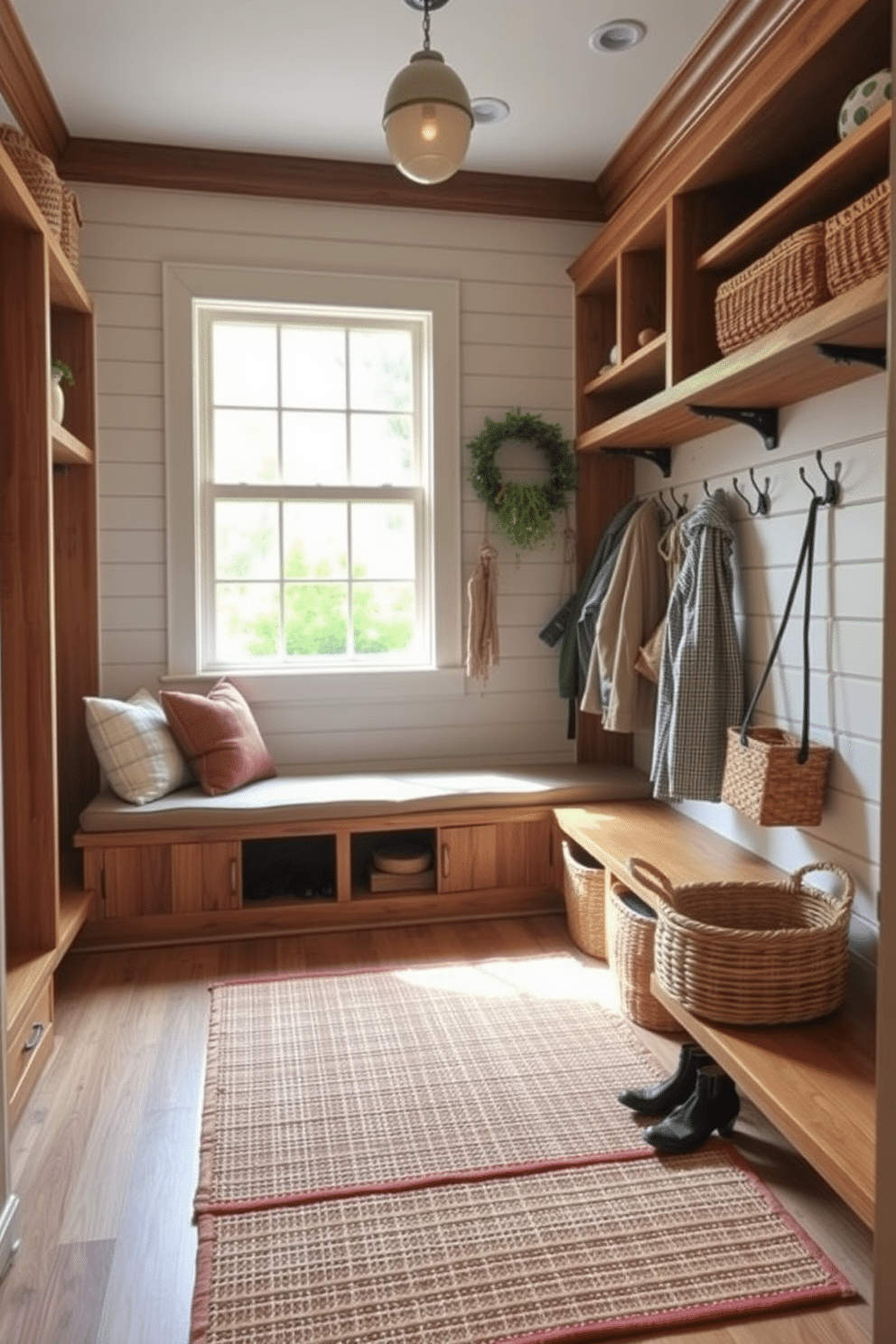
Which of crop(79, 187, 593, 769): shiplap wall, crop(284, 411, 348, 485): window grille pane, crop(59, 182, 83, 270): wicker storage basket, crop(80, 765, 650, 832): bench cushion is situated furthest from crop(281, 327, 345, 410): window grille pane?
crop(80, 765, 650, 832): bench cushion

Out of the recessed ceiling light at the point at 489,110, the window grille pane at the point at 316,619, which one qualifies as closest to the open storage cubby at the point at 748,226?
the recessed ceiling light at the point at 489,110

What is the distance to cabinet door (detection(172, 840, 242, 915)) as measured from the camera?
3.24 meters

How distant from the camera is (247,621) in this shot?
383cm

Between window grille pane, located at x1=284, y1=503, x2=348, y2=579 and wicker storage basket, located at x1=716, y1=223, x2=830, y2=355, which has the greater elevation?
wicker storage basket, located at x1=716, y1=223, x2=830, y2=355

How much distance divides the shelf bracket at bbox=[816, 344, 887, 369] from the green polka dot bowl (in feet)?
1.48

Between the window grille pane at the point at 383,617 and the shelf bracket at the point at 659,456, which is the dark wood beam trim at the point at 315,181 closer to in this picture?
the shelf bracket at the point at 659,456

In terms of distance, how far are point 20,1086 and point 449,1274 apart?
1.15 metres

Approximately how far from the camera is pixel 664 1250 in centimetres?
175

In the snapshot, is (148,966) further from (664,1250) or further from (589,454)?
(589,454)

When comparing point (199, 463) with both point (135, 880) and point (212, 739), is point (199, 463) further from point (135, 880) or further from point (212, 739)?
point (135, 880)

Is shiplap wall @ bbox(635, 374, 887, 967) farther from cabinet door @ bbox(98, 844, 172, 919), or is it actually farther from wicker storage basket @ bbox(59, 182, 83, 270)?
wicker storage basket @ bbox(59, 182, 83, 270)

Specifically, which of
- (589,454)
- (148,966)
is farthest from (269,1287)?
(589,454)

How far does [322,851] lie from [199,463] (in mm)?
1638

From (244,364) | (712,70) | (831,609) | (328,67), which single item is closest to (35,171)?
(328,67)
